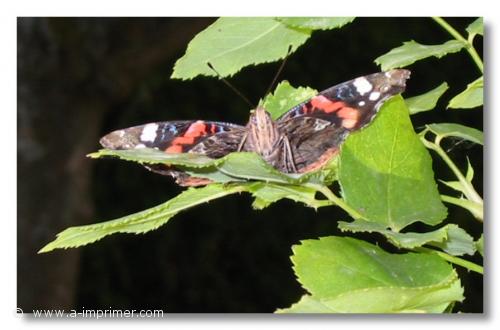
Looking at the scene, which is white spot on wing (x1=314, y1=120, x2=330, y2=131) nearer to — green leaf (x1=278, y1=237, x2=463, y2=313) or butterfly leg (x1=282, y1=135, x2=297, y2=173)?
butterfly leg (x1=282, y1=135, x2=297, y2=173)

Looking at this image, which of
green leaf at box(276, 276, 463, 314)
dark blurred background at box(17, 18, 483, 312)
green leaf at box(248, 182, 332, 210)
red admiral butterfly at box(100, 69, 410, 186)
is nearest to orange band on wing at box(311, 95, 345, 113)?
red admiral butterfly at box(100, 69, 410, 186)

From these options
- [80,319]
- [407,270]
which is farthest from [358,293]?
[80,319]

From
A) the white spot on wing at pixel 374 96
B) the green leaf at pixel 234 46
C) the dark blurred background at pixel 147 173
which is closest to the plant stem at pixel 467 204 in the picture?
the white spot on wing at pixel 374 96

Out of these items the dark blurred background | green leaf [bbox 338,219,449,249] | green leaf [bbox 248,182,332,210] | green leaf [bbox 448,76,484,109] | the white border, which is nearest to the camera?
green leaf [bbox 338,219,449,249]

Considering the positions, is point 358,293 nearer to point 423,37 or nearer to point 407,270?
point 407,270

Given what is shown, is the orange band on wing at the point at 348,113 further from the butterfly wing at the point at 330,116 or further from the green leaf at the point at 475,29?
the green leaf at the point at 475,29
